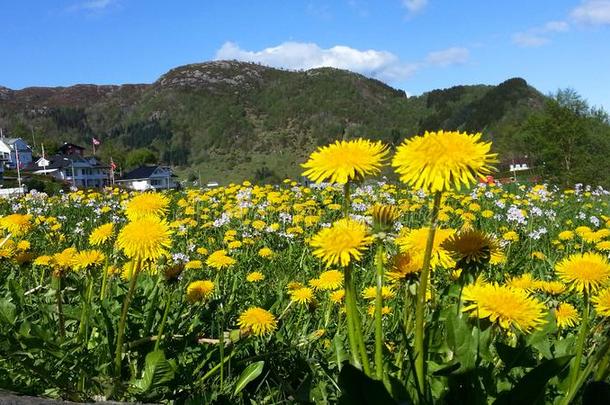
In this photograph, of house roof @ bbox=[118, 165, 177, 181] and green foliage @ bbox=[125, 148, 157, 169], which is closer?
house roof @ bbox=[118, 165, 177, 181]

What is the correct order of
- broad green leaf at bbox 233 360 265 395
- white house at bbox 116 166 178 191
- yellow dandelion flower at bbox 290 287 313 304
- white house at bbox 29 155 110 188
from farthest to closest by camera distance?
white house at bbox 29 155 110 188 < white house at bbox 116 166 178 191 < yellow dandelion flower at bbox 290 287 313 304 < broad green leaf at bbox 233 360 265 395

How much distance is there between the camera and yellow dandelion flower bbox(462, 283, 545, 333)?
1422 millimetres

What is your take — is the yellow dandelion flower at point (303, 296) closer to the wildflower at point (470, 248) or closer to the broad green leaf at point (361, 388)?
the wildflower at point (470, 248)

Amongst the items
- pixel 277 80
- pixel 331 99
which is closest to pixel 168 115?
pixel 277 80

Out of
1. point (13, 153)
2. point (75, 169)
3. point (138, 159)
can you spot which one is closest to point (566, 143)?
point (75, 169)

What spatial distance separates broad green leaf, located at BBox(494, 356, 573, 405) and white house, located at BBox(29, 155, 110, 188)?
81780 millimetres

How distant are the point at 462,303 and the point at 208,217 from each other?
537 cm

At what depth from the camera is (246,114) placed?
113 m

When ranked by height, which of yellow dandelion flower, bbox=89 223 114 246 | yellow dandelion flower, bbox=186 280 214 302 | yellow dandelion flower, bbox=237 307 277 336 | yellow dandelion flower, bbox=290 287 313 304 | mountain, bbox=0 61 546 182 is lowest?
yellow dandelion flower, bbox=290 287 313 304

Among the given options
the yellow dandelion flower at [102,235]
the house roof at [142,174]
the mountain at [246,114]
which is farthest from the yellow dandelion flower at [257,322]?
the house roof at [142,174]

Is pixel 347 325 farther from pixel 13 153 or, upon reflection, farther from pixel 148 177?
pixel 13 153

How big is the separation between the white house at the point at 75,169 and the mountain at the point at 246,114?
11.1 ft

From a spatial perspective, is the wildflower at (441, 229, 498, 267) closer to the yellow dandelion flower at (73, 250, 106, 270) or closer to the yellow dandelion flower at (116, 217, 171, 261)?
the yellow dandelion flower at (116, 217, 171, 261)

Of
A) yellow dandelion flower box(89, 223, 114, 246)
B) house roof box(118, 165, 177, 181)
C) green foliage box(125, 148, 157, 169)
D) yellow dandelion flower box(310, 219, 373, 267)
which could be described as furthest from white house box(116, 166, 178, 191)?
yellow dandelion flower box(310, 219, 373, 267)
